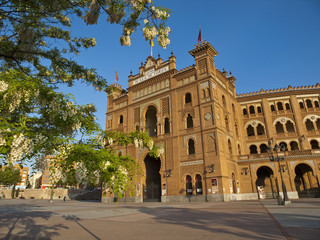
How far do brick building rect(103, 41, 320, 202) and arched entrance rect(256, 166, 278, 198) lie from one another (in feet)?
0.37

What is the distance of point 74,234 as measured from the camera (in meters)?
6.12

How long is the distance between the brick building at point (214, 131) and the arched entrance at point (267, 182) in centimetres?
11

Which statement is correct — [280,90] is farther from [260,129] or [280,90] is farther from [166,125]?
[166,125]

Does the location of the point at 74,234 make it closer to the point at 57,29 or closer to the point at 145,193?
the point at 57,29

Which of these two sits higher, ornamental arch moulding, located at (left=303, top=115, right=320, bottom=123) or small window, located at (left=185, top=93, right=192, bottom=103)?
small window, located at (left=185, top=93, right=192, bottom=103)

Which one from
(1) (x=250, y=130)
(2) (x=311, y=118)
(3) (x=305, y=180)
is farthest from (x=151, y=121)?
(3) (x=305, y=180)

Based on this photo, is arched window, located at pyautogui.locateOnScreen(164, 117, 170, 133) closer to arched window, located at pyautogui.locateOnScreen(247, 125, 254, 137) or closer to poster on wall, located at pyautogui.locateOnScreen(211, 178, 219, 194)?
poster on wall, located at pyautogui.locateOnScreen(211, 178, 219, 194)

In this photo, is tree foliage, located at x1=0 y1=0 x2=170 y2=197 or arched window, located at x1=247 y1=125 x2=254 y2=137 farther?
arched window, located at x1=247 y1=125 x2=254 y2=137

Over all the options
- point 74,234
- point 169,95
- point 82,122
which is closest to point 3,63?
point 82,122

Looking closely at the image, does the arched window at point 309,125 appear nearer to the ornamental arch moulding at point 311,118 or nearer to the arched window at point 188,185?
the ornamental arch moulding at point 311,118

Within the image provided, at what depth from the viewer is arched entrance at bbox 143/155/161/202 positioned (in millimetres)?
27812

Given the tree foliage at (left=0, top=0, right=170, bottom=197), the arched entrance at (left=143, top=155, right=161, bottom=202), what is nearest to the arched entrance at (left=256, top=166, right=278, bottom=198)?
the arched entrance at (left=143, top=155, right=161, bottom=202)

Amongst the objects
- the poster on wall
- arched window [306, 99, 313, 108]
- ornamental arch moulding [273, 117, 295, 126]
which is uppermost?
arched window [306, 99, 313, 108]

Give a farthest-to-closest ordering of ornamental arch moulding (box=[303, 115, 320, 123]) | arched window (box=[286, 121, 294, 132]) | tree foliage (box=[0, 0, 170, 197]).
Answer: arched window (box=[286, 121, 294, 132])
ornamental arch moulding (box=[303, 115, 320, 123])
tree foliage (box=[0, 0, 170, 197])
